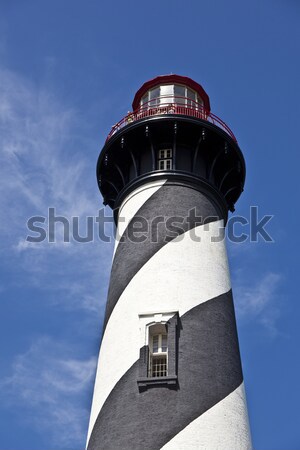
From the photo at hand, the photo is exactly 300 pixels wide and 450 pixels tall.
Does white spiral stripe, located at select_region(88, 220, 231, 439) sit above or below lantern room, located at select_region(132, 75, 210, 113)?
below

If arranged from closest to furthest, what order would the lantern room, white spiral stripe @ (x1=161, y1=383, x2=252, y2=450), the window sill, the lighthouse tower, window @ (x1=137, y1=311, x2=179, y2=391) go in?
white spiral stripe @ (x1=161, y1=383, x2=252, y2=450) → the lighthouse tower → the window sill → window @ (x1=137, y1=311, x2=179, y2=391) → the lantern room

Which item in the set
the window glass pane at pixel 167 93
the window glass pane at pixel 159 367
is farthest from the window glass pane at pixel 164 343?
the window glass pane at pixel 167 93

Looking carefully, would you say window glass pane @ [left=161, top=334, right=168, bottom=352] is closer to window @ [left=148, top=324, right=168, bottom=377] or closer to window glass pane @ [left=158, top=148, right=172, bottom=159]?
window @ [left=148, top=324, right=168, bottom=377]

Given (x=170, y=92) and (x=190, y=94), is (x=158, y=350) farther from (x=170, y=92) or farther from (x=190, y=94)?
(x=190, y=94)

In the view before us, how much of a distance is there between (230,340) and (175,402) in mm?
2660

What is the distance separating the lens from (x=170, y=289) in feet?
57.6

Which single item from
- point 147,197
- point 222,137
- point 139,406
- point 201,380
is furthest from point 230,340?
point 222,137

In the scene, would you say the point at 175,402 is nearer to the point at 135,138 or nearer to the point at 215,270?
the point at 215,270

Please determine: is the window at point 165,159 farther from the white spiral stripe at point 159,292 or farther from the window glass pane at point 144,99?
the window glass pane at point 144,99

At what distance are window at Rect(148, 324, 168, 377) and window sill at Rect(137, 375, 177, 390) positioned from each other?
1.17 feet

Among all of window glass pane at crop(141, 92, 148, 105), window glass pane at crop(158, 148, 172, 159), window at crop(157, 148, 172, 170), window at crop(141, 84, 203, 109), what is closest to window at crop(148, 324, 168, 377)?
window at crop(157, 148, 172, 170)

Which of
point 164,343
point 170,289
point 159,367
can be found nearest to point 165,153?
point 170,289

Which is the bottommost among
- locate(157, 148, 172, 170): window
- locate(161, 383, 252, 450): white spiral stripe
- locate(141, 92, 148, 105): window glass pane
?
locate(161, 383, 252, 450): white spiral stripe

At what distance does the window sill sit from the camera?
51.4ft
